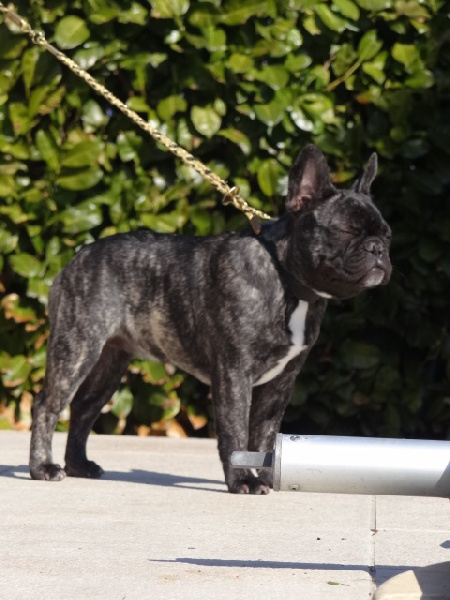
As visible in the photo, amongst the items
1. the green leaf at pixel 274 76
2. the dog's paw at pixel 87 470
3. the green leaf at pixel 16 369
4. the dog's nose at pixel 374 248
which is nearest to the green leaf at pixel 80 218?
the green leaf at pixel 16 369

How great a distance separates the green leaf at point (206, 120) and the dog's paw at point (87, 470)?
187 cm

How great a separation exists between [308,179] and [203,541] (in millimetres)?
1700

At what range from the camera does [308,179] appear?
478 centimetres

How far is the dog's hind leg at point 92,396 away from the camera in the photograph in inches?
203

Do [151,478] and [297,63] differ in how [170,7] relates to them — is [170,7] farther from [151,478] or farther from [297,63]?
[151,478]

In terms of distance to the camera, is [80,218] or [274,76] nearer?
[274,76]

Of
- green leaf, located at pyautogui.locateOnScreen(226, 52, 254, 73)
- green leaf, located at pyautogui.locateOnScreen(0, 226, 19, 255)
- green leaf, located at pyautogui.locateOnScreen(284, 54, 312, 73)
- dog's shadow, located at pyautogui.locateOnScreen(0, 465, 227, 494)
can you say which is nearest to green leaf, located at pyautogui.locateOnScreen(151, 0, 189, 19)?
green leaf, located at pyautogui.locateOnScreen(226, 52, 254, 73)

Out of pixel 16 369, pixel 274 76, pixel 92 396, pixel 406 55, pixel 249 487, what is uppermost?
pixel 406 55

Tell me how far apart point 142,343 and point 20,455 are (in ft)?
3.13

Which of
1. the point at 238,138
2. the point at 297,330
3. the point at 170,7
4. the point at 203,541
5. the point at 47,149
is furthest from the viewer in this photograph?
the point at 47,149

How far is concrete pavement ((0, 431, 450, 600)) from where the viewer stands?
2.97 meters

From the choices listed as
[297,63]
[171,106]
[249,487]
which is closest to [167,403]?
[171,106]

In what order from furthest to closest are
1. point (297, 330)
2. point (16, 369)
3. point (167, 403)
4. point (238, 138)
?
point (167, 403) → point (16, 369) → point (238, 138) → point (297, 330)

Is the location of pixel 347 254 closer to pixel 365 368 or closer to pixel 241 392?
pixel 241 392
